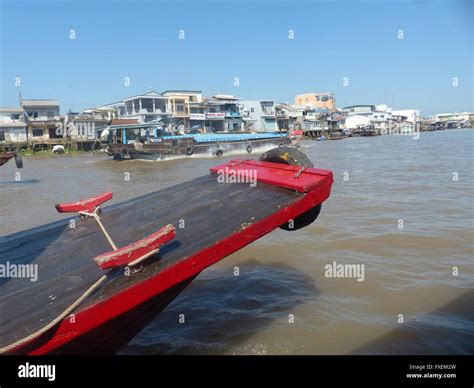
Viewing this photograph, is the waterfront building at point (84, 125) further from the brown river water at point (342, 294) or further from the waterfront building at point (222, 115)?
the brown river water at point (342, 294)

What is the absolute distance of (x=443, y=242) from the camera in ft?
19.8

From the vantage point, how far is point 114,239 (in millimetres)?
3406

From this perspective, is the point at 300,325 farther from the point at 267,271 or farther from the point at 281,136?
the point at 281,136

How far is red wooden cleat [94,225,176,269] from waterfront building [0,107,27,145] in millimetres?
45211

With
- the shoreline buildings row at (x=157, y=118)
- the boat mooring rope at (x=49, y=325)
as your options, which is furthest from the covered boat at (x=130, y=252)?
the shoreline buildings row at (x=157, y=118)

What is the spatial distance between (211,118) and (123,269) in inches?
1922

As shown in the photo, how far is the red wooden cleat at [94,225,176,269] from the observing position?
7.54ft

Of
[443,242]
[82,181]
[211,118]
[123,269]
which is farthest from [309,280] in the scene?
[211,118]

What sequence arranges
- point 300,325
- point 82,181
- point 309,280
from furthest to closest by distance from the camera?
1. point 82,181
2. point 309,280
3. point 300,325

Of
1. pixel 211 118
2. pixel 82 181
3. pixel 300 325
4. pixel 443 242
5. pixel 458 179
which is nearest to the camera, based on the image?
pixel 300 325

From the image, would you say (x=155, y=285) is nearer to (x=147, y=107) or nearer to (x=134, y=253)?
(x=134, y=253)

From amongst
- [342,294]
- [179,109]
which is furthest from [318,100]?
[342,294]

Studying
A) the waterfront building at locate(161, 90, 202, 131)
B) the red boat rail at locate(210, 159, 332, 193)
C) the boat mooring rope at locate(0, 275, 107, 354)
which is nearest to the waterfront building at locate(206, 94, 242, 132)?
the waterfront building at locate(161, 90, 202, 131)

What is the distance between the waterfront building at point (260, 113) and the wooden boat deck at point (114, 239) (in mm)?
55053
